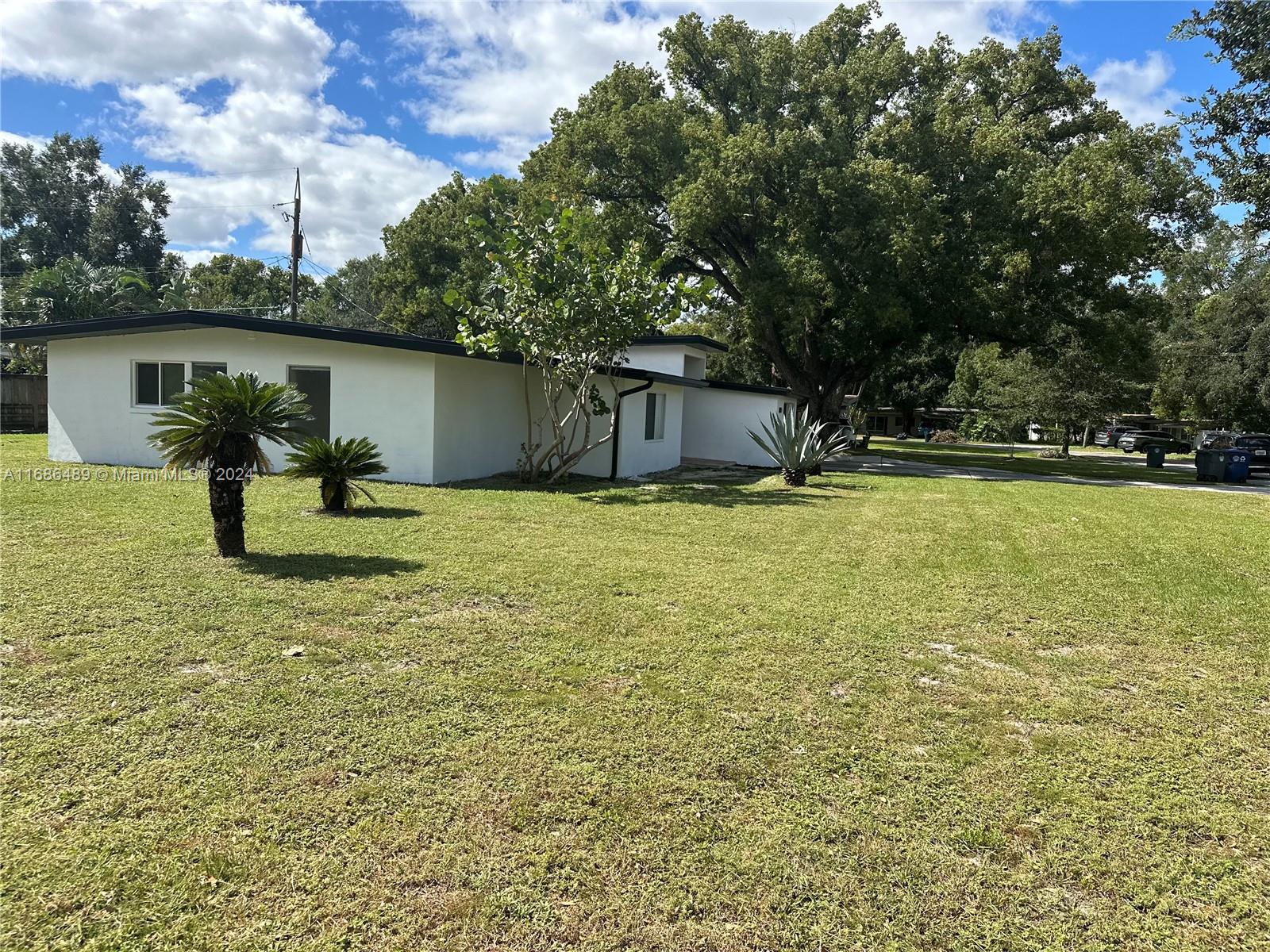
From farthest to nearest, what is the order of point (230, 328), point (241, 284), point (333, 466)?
point (241, 284)
point (230, 328)
point (333, 466)

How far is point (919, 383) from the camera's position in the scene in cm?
4759

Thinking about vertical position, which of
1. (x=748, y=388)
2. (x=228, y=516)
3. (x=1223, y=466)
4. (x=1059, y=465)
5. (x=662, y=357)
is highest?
(x=662, y=357)

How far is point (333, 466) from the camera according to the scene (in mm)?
8773

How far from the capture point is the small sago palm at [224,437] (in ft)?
20.2

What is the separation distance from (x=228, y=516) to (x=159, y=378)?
29.8 ft

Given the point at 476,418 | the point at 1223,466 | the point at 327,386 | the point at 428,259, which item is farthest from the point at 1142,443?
the point at 327,386

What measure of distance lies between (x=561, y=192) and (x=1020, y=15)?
43.9 ft

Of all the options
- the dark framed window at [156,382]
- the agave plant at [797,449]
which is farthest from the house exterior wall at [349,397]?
the agave plant at [797,449]

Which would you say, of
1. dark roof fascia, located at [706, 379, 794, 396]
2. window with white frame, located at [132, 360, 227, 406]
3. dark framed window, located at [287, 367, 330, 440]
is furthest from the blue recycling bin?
window with white frame, located at [132, 360, 227, 406]

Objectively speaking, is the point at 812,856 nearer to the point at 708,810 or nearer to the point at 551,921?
the point at 708,810

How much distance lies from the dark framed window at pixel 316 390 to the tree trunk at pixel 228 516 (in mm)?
6893

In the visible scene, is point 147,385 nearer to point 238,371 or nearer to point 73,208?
point 238,371

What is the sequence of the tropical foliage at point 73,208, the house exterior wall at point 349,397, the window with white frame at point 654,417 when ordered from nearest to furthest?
1. the house exterior wall at point 349,397
2. the window with white frame at point 654,417
3. the tropical foliage at point 73,208

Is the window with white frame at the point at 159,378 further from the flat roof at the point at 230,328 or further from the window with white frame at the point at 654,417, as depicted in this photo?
the window with white frame at the point at 654,417
